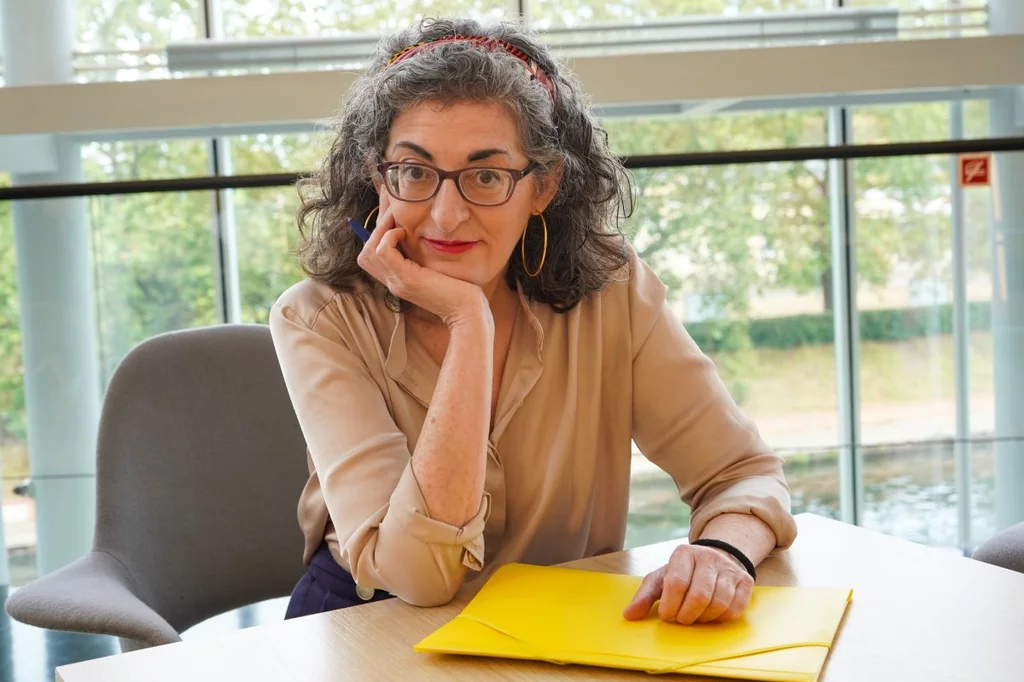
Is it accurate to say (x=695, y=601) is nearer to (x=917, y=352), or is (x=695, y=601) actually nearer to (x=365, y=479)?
(x=365, y=479)

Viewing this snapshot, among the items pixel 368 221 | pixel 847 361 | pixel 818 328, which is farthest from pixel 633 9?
pixel 368 221

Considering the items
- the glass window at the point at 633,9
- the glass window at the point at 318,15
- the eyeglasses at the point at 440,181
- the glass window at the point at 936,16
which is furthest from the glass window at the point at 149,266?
the glass window at the point at 936,16

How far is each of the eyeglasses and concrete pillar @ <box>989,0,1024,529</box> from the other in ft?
9.99

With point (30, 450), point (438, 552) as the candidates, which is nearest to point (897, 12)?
point (438, 552)

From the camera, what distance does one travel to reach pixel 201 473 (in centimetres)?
194

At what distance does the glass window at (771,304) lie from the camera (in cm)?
384

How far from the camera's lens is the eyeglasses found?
145 centimetres

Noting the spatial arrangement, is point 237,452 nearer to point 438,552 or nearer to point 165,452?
point 165,452

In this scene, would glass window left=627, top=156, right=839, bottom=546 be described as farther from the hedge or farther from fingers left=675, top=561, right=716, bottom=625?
fingers left=675, top=561, right=716, bottom=625

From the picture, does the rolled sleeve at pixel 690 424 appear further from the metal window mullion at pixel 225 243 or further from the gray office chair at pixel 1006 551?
the metal window mullion at pixel 225 243

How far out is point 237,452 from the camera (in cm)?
198

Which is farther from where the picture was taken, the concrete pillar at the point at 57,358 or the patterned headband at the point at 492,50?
the concrete pillar at the point at 57,358

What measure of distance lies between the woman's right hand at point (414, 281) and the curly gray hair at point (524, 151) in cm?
11

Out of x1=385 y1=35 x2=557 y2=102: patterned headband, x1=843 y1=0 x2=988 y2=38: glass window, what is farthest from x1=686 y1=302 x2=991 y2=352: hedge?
x1=385 y1=35 x2=557 y2=102: patterned headband
